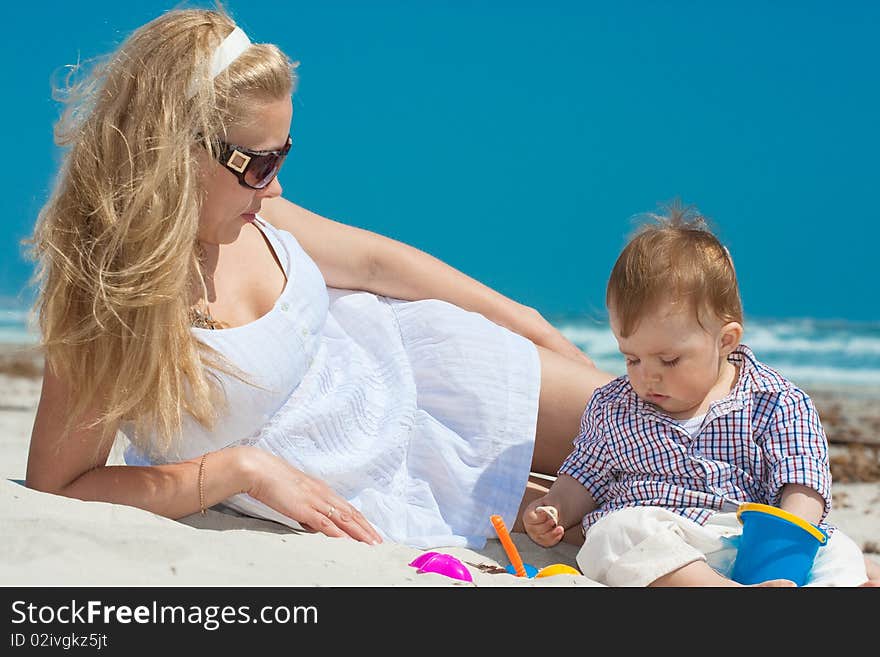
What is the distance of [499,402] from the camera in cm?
343

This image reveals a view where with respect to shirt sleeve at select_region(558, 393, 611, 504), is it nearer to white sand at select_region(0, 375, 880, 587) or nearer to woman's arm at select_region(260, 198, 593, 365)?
white sand at select_region(0, 375, 880, 587)

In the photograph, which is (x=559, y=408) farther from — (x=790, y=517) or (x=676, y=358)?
(x=790, y=517)

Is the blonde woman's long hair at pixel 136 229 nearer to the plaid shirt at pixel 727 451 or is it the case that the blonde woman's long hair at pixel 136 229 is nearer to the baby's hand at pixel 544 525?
the baby's hand at pixel 544 525

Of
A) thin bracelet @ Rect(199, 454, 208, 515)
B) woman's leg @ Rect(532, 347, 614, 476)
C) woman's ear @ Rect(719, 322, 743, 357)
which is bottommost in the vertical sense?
thin bracelet @ Rect(199, 454, 208, 515)

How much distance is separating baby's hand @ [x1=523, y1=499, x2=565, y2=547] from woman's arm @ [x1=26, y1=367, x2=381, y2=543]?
43 centimetres

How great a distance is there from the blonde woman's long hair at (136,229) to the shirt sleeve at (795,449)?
1.47m

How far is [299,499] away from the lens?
2943mm

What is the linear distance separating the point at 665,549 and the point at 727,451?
1.26 ft

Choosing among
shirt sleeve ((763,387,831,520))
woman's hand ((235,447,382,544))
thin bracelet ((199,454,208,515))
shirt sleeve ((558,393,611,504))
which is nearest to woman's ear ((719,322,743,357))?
shirt sleeve ((763,387,831,520))

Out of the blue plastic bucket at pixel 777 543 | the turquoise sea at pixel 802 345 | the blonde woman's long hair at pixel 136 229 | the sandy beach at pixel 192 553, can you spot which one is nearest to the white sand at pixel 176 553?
the sandy beach at pixel 192 553

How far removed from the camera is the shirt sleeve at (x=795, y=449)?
9.27 ft

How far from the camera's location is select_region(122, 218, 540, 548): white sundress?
3.06 meters
